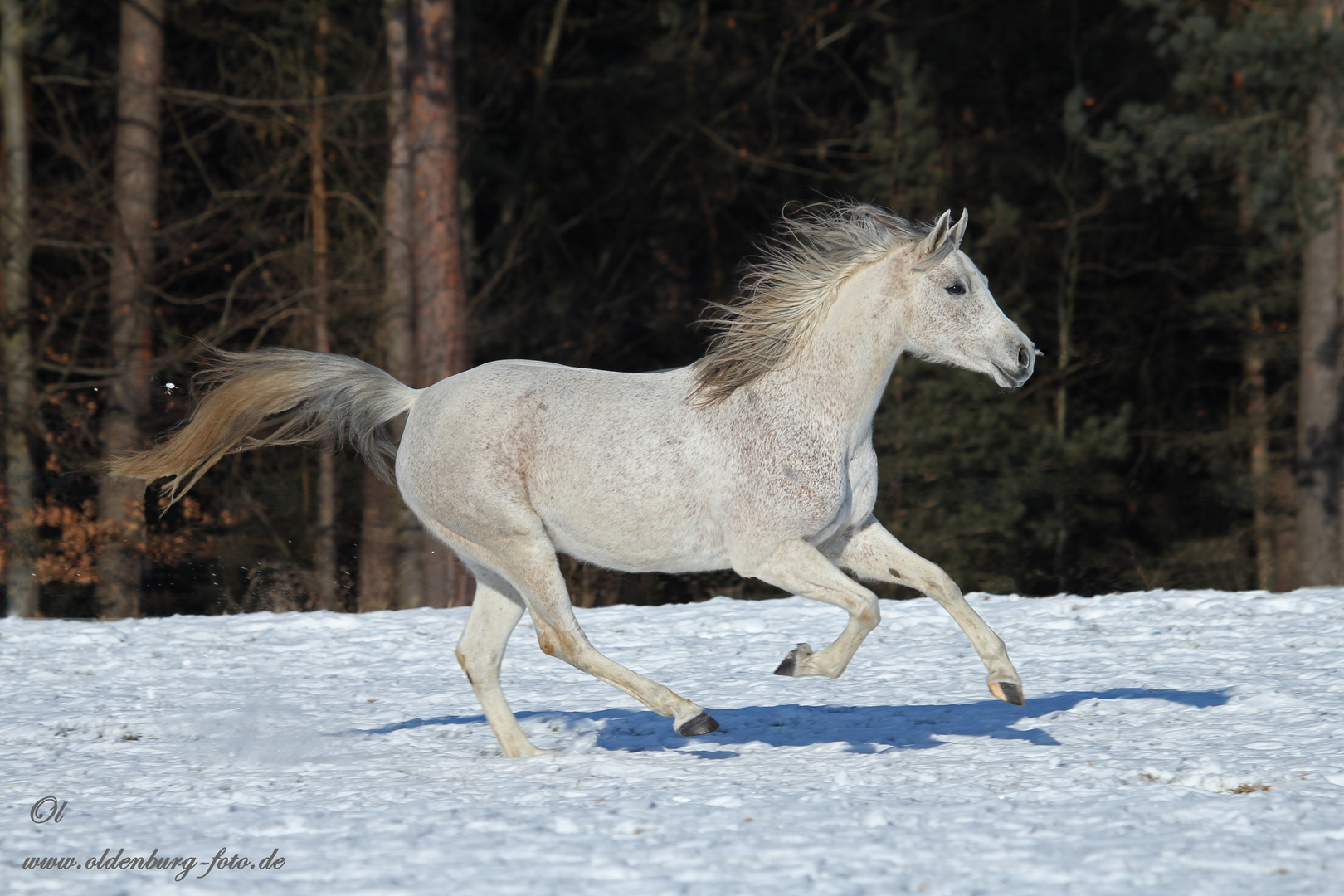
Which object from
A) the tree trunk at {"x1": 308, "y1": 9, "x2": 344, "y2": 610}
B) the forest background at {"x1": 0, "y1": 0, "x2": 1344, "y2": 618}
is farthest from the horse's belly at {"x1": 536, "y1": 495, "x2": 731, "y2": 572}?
the tree trunk at {"x1": 308, "y1": 9, "x2": 344, "y2": 610}

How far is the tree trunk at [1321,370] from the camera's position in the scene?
11938mm

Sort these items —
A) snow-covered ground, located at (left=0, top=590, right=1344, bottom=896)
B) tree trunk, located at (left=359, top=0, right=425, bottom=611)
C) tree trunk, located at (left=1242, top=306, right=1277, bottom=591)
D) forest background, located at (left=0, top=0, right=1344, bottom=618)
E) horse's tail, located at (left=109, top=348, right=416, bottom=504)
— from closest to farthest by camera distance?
snow-covered ground, located at (left=0, top=590, right=1344, bottom=896), horse's tail, located at (left=109, top=348, right=416, bottom=504), tree trunk, located at (left=359, top=0, right=425, bottom=611), forest background, located at (left=0, top=0, right=1344, bottom=618), tree trunk, located at (left=1242, top=306, right=1277, bottom=591)

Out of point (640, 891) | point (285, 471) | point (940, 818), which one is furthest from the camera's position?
point (285, 471)

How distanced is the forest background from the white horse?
4857mm

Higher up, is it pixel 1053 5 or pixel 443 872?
pixel 1053 5

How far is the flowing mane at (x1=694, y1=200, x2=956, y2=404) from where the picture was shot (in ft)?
17.4

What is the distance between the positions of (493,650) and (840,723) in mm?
1581

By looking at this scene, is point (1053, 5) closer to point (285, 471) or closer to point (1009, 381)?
point (285, 471)

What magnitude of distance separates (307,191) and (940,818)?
12.3 meters

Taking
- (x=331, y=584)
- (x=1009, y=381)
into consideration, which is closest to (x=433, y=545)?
(x=331, y=584)

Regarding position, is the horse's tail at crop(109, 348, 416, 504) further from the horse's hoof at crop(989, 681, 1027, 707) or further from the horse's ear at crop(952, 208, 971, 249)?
the horse's hoof at crop(989, 681, 1027, 707)

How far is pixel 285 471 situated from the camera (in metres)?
13.2

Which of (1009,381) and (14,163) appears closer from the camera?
(1009,381)

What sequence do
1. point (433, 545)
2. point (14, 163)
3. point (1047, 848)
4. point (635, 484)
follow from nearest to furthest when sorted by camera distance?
point (1047, 848) → point (635, 484) → point (433, 545) → point (14, 163)
